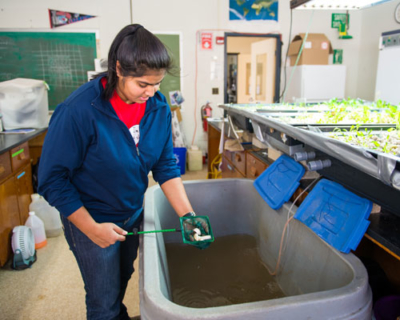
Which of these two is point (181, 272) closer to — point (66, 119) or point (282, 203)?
point (282, 203)

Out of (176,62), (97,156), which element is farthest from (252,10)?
(97,156)

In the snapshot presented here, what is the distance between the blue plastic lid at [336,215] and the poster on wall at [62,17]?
4026 millimetres

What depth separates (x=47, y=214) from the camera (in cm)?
245

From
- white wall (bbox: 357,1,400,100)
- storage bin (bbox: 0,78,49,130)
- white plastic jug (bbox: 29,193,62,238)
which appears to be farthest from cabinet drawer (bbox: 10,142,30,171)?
white wall (bbox: 357,1,400,100)

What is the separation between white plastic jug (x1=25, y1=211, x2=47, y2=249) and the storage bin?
1072 millimetres

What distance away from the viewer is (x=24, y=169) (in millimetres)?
2488

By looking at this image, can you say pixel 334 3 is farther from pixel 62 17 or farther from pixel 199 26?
pixel 62 17

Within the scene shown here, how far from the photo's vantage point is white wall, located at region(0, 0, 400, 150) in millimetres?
3971

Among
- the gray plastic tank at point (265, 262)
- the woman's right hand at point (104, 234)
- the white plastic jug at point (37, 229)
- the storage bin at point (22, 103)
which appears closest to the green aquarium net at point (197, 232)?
the gray plastic tank at point (265, 262)

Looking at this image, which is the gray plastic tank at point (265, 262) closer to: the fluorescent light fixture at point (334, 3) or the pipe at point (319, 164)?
the pipe at point (319, 164)

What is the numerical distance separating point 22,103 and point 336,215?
9.44 feet

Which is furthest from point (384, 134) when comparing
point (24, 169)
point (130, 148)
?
point (24, 169)

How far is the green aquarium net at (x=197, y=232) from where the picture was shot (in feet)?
3.11

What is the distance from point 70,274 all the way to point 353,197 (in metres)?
1.75
